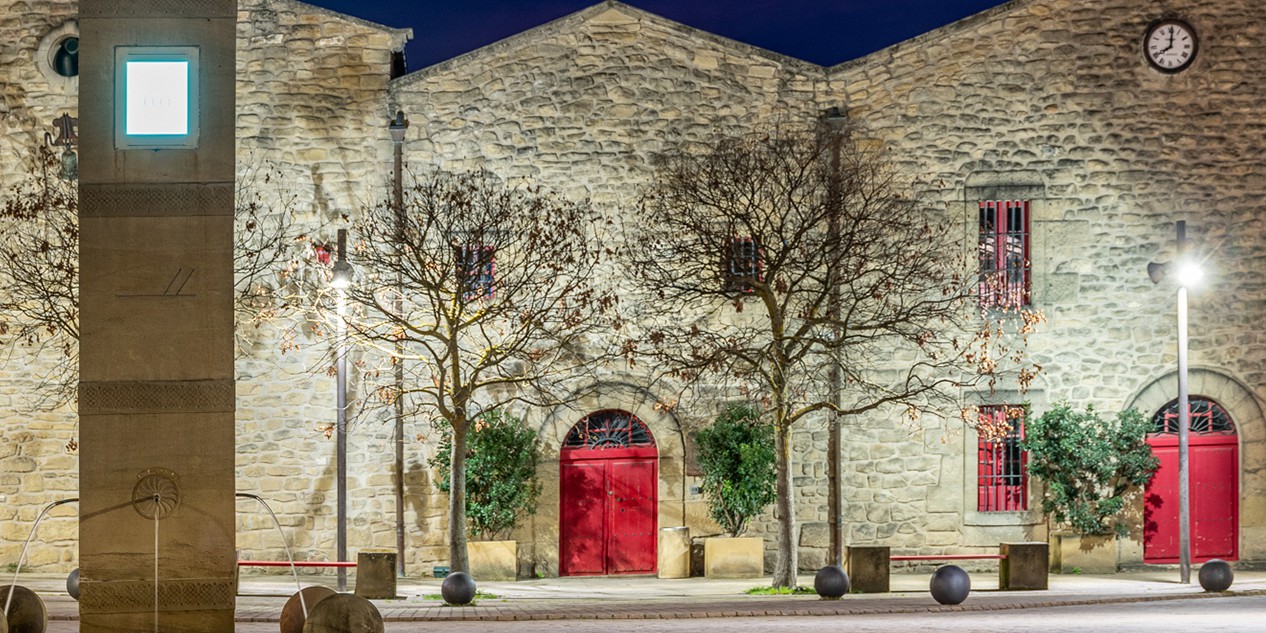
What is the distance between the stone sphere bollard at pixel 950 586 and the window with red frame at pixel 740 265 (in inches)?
179

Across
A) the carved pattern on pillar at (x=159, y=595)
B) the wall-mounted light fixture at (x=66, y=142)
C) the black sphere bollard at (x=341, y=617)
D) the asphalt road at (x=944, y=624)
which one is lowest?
the asphalt road at (x=944, y=624)

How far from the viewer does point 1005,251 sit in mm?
22203

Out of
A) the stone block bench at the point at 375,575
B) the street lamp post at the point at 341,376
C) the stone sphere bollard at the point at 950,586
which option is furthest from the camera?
the street lamp post at the point at 341,376

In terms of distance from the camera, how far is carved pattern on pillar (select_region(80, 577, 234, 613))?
32.3 ft

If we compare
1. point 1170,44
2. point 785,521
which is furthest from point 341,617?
point 1170,44

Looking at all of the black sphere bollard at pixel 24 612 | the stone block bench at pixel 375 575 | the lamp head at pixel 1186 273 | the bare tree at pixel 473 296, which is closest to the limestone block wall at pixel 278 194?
the bare tree at pixel 473 296

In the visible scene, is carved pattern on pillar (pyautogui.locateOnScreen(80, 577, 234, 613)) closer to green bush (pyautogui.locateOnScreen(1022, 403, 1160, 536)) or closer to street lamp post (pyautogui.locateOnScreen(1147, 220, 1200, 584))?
street lamp post (pyautogui.locateOnScreen(1147, 220, 1200, 584))

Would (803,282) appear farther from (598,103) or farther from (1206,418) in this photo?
(1206,418)

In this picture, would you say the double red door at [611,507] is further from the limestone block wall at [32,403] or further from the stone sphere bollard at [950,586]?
the limestone block wall at [32,403]

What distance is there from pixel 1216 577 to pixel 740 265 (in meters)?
7.39

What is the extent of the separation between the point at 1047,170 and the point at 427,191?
9.59 metres

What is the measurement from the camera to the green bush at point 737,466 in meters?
21.3

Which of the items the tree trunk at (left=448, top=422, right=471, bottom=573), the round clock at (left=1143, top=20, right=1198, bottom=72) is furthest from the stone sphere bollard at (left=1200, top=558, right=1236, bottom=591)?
the tree trunk at (left=448, top=422, right=471, bottom=573)

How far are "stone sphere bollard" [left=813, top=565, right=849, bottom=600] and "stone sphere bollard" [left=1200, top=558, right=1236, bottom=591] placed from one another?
16.0 feet
